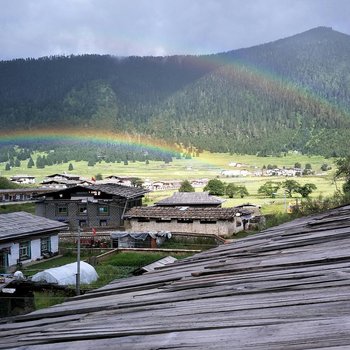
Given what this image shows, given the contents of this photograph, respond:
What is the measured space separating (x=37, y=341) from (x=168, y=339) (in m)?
1.10

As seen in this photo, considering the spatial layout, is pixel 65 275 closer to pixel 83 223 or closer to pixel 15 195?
pixel 83 223

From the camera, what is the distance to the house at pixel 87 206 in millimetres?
44750

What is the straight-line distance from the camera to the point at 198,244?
3319 cm

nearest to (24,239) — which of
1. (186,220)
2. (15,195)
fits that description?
(186,220)

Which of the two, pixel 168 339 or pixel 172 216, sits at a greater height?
pixel 168 339

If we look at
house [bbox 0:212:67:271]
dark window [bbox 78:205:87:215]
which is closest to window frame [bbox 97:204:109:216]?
dark window [bbox 78:205:87:215]

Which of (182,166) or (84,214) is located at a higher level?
(182,166)

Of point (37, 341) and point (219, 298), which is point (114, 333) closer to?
point (37, 341)

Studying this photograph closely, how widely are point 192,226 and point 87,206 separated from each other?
11.6m

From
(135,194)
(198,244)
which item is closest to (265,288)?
(198,244)

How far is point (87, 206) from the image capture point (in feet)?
149

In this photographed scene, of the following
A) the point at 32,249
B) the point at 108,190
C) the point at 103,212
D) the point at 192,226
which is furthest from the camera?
the point at 103,212

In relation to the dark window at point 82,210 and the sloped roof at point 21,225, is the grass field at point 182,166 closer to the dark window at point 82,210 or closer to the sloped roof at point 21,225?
the dark window at point 82,210

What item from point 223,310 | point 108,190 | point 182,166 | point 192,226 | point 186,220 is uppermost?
point 223,310
